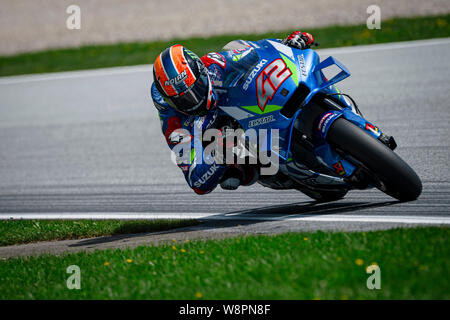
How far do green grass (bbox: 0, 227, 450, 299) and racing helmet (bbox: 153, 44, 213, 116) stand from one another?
1.08 m

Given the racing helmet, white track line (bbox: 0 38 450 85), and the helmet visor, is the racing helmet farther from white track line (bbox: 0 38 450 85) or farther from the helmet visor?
white track line (bbox: 0 38 450 85)

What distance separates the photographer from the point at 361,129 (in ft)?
16.5

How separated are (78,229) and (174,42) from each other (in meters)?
9.79

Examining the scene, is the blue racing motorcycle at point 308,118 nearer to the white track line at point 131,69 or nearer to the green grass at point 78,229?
the green grass at point 78,229

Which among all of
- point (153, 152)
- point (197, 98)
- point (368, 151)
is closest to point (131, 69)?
point (153, 152)

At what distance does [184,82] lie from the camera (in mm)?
5109

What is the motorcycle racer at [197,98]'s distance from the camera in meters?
5.15

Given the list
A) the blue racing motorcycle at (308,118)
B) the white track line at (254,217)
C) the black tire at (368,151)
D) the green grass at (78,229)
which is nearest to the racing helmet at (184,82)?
the blue racing motorcycle at (308,118)

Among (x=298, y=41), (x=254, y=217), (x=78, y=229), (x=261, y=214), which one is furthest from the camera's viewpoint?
(x=78, y=229)

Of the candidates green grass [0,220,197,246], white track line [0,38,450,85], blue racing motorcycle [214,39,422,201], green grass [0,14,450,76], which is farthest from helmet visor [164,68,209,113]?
white track line [0,38,450,85]

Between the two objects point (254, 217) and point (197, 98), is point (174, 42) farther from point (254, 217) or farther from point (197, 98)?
point (197, 98)

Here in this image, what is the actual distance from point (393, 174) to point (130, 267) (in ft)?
6.78

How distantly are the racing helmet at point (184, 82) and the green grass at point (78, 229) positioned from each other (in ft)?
5.05
